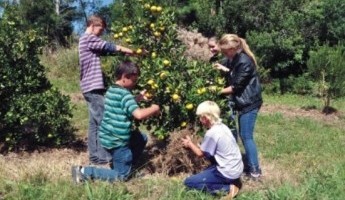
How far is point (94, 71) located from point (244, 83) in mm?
1732

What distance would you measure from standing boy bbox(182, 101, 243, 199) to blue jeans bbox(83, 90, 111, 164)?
4.38ft

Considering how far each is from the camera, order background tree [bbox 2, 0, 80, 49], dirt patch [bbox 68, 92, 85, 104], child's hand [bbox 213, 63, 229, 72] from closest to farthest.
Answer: child's hand [bbox 213, 63, 229, 72], dirt patch [bbox 68, 92, 85, 104], background tree [bbox 2, 0, 80, 49]

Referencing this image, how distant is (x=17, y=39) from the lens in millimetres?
7129

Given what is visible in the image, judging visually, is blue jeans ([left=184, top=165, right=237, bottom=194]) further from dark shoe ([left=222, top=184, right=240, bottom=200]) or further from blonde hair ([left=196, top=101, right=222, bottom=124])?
blonde hair ([left=196, top=101, right=222, bottom=124])

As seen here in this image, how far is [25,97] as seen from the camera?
6945mm

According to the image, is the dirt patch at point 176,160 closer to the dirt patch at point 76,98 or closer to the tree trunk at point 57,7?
the dirt patch at point 76,98

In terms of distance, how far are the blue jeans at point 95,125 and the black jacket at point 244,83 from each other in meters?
1.54

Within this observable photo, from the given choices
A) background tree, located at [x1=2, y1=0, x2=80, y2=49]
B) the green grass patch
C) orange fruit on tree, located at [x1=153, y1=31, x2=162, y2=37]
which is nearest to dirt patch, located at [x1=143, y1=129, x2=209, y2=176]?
orange fruit on tree, located at [x1=153, y1=31, x2=162, y2=37]

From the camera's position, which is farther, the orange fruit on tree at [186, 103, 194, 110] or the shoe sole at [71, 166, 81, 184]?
the orange fruit on tree at [186, 103, 194, 110]

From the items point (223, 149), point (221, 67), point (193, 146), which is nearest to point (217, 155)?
point (223, 149)

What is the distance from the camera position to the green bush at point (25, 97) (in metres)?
6.95

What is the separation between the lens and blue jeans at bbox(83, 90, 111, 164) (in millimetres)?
6410

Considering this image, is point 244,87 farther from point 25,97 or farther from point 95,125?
point 25,97

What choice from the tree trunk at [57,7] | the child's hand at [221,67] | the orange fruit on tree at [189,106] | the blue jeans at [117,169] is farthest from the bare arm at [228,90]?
the tree trunk at [57,7]
